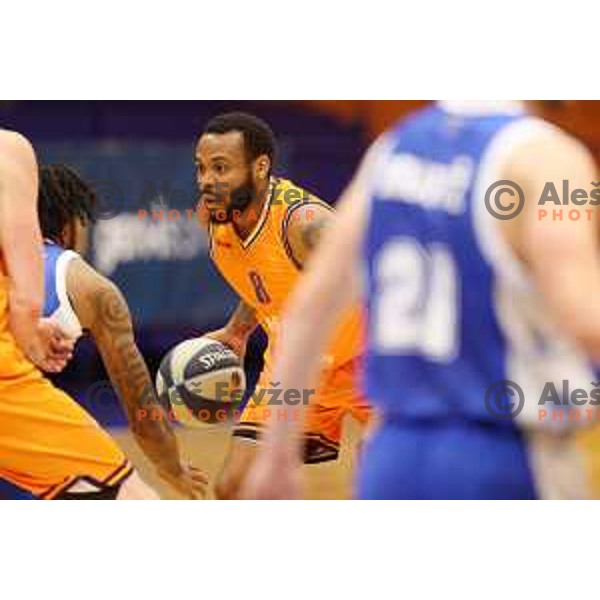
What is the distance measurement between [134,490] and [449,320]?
10.3 ft

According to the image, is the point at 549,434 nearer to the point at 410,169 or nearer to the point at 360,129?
the point at 410,169

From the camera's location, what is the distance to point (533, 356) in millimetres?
3621

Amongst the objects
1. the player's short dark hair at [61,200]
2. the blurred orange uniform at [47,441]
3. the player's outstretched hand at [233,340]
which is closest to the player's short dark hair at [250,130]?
the player's short dark hair at [61,200]

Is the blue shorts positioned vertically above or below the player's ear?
below

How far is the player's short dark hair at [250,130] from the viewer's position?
21.9 feet

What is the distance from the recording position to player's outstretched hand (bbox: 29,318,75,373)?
6.57 meters

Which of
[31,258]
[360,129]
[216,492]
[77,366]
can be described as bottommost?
[216,492]

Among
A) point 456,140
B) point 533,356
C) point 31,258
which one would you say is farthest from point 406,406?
point 31,258

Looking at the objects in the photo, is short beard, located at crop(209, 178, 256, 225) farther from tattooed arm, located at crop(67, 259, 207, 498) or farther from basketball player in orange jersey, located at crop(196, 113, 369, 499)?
tattooed arm, located at crop(67, 259, 207, 498)

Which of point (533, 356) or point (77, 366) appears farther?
point (77, 366)

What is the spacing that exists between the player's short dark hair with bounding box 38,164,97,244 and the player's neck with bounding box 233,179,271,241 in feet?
1.84

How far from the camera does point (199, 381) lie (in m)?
6.73

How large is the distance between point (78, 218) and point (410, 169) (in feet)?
10.5

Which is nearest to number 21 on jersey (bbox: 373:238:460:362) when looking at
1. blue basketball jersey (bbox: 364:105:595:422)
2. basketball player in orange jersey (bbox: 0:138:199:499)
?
blue basketball jersey (bbox: 364:105:595:422)
